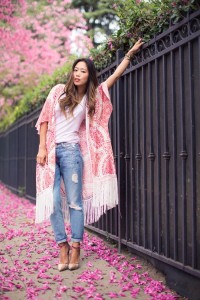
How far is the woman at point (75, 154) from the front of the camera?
4.11 m

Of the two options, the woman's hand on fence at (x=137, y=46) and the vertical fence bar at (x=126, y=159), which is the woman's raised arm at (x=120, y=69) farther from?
the vertical fence bar at (x=126, y=159)

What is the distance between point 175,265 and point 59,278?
3.18 feet

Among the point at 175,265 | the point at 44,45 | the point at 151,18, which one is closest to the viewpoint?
the point at 175,265

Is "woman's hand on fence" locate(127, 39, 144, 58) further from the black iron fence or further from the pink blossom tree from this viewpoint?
the pink blossom tree

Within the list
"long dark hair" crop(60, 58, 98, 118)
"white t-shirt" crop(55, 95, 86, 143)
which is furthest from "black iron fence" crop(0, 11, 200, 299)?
"white t-shirt" crop(55, 95, 86, 143)

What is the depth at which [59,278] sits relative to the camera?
12.1 feet

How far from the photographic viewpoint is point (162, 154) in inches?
143

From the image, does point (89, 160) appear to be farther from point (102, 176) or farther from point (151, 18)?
point (151, 18)

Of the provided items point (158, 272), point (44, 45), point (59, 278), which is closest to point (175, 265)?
point (158, 272)

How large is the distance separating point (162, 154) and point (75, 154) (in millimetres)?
890

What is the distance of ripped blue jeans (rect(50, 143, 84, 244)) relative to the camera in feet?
13.5

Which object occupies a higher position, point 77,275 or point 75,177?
point 75,177

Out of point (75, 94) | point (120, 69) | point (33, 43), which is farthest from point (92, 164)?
point (33, 43)

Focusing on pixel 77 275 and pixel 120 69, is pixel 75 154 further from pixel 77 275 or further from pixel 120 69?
pixel 77 275
